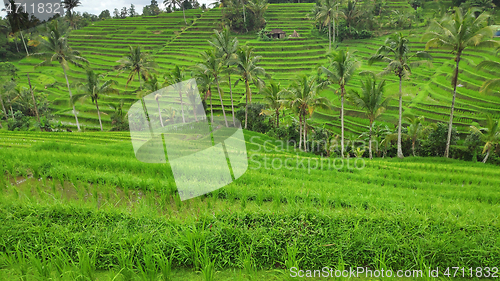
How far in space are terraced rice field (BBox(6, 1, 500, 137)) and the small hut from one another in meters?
2.71

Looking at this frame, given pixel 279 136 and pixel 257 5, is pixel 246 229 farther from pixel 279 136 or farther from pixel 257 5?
pixel 257 5

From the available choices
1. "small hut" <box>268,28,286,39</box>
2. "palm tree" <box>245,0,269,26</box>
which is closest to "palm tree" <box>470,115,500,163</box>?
"small hut" <box>268,28,286,39</box>

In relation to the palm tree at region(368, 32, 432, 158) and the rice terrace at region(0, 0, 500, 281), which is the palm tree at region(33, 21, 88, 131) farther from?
the palm tree at region(368, 32, 432, 158)

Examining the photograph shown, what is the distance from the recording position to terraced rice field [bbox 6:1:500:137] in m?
21.0

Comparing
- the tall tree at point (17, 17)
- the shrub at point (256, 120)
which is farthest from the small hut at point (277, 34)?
the tall tree at point (17, 17)

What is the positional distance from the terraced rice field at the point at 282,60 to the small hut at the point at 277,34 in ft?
8.88

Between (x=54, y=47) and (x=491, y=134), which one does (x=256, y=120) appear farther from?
(x=54, y=47)

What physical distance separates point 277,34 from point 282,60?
29.7 feet

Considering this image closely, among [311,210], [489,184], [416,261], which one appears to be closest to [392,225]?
[416,261]

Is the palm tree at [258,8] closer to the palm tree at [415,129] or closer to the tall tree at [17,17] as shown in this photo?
the tall tree at [17,17]

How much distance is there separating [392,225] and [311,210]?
3.05 ft

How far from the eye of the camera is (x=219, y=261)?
2.71 meters

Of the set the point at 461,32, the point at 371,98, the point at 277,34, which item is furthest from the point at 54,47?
the point at 277,34

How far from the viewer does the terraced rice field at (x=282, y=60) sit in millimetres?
21047
